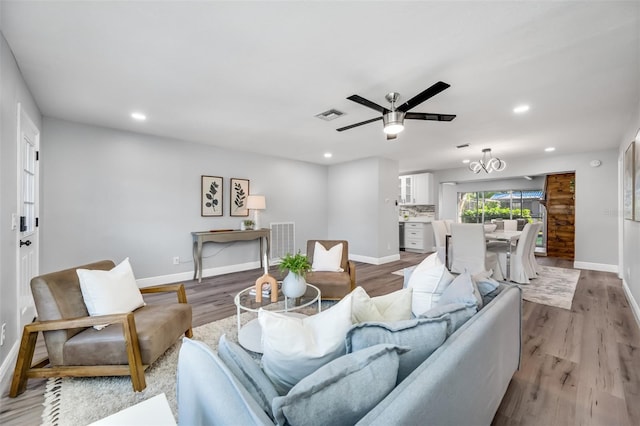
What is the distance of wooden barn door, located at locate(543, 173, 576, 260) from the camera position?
6383mm

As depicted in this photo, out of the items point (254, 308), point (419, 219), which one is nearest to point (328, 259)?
point (254, 308)

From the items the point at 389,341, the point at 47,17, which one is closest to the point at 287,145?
the point at 47,17

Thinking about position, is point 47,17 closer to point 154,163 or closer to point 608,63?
point 154,163

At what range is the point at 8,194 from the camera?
2041 mm

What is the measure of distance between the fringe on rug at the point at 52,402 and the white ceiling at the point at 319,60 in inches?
93.0

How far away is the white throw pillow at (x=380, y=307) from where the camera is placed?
1.17 m

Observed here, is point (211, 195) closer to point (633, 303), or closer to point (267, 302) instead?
point (267, 302)

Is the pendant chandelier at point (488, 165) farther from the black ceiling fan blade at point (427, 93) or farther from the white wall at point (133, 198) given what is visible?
the white wall at point (133, 198)

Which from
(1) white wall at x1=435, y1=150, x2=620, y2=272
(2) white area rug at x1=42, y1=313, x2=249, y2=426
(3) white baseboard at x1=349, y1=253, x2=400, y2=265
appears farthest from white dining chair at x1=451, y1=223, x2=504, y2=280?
(2) white area rug at x1=42, y1=313, x2=249, y2=426

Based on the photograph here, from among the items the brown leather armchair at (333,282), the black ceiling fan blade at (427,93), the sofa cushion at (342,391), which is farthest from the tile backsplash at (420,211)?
the sofa cushion at (342,391)

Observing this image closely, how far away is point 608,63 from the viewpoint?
2199 millimetres

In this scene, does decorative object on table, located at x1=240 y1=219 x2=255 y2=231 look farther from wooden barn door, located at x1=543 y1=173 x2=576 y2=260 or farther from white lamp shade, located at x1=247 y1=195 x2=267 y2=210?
wooden barn door, located at x1=543 y1=173 x2=576 y2=260

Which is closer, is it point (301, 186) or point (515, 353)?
point (515, 353)

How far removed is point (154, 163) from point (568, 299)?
6119mm
